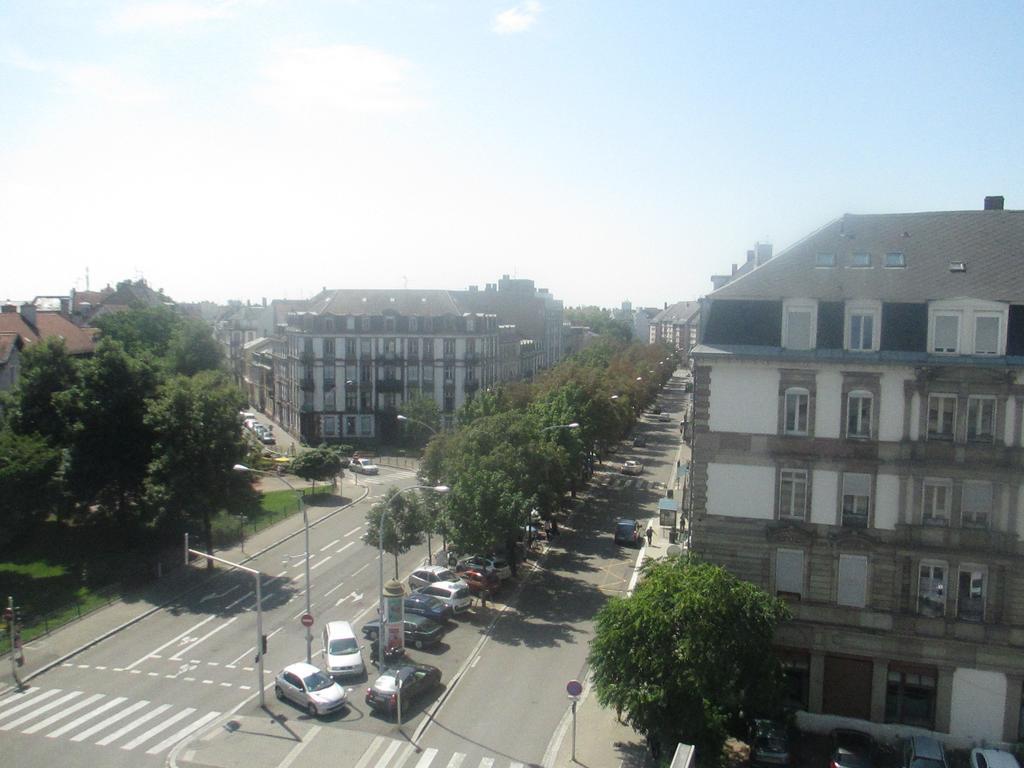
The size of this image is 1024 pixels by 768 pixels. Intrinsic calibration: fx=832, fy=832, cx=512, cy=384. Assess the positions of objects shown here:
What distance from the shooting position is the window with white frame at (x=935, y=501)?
82.9 feet

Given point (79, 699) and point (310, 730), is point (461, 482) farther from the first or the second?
point (79, 699)

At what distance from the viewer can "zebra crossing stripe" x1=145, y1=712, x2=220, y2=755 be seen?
25312 mm

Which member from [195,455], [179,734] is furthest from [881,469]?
[195,455]

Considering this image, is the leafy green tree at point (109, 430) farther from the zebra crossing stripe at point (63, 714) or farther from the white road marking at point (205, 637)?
the zebra crossing stripe at point (63, 714)

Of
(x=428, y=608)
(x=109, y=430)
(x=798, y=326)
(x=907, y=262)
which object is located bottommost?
(x=428, y=608)

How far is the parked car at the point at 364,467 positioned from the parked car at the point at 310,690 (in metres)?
41.6

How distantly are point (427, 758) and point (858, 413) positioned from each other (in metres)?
16.9

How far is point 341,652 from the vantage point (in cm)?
3173

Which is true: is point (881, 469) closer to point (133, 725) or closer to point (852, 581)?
point (852, 581)

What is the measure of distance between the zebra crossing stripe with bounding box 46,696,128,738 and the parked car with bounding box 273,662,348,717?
17.6 feet

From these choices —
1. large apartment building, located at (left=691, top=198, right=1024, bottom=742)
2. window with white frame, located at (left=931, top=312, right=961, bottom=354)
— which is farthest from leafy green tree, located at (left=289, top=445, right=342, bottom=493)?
window with white frame, located at (left=931, top=312, right=961, bottom=354)

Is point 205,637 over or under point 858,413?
under

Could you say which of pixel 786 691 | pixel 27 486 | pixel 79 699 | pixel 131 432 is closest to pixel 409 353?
pixel 131 432

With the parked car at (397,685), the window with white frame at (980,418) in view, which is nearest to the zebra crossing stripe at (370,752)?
the parked car at (397,685)
